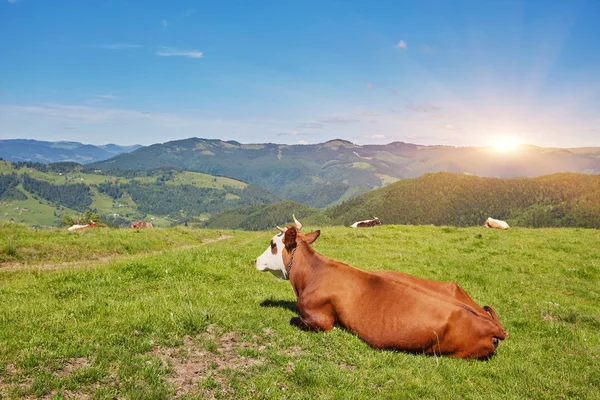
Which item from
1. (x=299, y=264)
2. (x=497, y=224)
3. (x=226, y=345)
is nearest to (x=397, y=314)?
(x=299, y=264)

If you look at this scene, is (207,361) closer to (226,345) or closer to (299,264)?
(226,345)

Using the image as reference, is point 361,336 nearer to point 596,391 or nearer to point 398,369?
point 398,369

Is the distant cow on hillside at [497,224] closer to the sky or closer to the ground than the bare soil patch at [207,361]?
closer to the ground

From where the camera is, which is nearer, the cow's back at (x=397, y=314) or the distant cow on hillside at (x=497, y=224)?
the cow's back at (x=397, y=314)

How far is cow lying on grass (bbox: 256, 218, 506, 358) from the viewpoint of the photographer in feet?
25.3

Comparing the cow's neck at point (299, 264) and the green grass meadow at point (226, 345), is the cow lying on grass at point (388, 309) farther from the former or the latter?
the green grass meadow at point (226, 345)

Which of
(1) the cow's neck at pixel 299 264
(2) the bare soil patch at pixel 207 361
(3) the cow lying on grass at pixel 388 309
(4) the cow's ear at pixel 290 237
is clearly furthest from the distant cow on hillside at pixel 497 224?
(2) the bare soil patch at pixel 207 361

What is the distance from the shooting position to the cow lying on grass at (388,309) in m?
7.71

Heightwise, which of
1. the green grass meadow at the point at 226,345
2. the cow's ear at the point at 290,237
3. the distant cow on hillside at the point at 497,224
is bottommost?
the distant cow on hillside at the point at 497,224

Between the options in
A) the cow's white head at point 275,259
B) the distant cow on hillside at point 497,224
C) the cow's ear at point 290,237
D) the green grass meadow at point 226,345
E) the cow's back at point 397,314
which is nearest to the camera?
the green grass meadow at point 226,345

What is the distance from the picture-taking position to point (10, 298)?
9133 millimetres

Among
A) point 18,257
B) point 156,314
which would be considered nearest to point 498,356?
point 156,314

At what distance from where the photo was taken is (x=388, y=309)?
26.3ft

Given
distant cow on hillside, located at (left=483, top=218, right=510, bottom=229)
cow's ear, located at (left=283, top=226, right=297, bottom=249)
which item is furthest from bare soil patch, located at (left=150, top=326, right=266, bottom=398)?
distant cow on hillside, located at (left=483, top=218, right=510, bottom=229)
